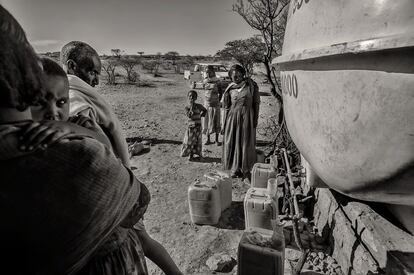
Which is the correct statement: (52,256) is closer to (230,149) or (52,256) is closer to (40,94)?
(40,94)

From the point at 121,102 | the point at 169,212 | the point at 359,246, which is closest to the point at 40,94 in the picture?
the point at 359,246

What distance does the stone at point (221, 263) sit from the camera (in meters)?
2.97

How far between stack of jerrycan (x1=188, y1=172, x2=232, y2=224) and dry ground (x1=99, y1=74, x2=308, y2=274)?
0.39ft

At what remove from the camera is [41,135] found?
711 millimetres

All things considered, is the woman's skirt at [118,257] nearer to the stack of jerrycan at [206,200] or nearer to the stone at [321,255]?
the stone at [321,255]

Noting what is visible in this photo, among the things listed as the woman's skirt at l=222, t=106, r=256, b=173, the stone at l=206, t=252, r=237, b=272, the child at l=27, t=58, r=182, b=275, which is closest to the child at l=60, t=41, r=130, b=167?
the child at l=27, t=58, r=182, b=275

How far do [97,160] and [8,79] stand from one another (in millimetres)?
272

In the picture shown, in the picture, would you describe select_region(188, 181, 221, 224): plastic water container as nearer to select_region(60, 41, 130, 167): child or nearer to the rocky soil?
the rocky soil

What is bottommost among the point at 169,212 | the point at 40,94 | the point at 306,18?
the point at 169,212

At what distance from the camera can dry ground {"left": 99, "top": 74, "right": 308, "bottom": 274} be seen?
11.1 feet

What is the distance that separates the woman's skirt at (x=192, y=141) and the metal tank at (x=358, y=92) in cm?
492

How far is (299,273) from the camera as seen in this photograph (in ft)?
8.50

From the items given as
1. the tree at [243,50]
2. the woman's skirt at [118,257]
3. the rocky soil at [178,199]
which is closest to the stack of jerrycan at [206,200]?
the rocky soil at [178,199]

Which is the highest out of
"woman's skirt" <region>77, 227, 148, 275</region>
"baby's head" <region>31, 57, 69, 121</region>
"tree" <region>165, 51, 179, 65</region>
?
"tree" <region>165, 51, 179, 65</region>
